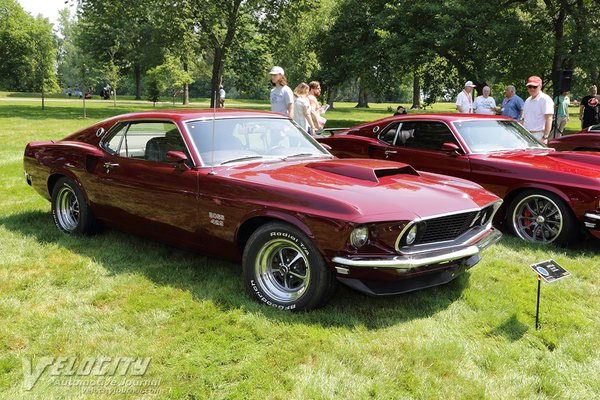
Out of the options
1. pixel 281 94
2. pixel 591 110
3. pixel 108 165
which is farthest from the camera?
pixel 591 110

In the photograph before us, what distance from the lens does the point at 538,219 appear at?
225 inches

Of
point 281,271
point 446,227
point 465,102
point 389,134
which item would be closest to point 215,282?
point 281,271

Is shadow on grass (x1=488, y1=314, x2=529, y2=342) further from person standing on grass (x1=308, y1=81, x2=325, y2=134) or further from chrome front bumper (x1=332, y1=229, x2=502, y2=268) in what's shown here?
person standing on grass (x1=308, y1=81, x2=325, y2=134)

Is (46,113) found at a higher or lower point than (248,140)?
higher

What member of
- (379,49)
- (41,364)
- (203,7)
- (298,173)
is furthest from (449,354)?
(203,7)

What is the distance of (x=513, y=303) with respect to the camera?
161 inches

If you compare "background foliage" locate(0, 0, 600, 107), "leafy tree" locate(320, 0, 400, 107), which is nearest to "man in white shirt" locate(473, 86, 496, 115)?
"background foliage" locate(0, 0, 600, 107)

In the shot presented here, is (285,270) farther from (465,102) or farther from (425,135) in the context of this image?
(465,102)

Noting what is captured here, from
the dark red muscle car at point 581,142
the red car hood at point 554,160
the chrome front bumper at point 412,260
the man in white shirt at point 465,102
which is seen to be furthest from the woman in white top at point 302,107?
the chrome front bumper at point 412,260

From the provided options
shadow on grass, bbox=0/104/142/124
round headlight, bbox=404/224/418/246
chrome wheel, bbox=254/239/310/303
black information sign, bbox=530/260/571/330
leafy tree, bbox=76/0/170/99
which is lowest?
chrome wheel, bbox=254/239/310/303

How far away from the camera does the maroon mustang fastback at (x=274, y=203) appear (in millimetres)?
3525

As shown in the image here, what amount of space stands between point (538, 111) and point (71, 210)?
7021 mm

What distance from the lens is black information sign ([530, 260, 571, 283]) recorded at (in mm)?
3495

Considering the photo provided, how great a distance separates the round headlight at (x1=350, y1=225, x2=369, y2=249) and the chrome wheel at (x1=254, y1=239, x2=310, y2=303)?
0.45 meters
